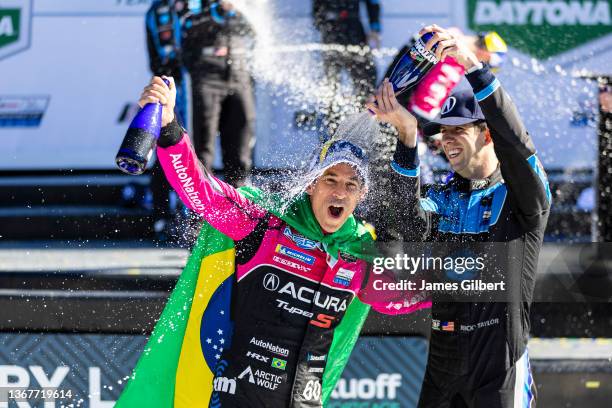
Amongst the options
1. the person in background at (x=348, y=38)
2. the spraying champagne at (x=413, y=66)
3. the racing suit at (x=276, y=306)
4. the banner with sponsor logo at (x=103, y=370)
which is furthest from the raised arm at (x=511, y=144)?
the person in background at (x=348, y=38)

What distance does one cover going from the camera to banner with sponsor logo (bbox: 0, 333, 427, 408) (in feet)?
12.9

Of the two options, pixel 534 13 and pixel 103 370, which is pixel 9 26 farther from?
pixel 534 13

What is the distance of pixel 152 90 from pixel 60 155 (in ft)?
9.72

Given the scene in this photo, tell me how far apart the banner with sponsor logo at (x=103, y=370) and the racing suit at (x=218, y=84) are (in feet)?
4.42

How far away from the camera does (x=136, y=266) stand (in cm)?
438

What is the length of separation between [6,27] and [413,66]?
10.7ft

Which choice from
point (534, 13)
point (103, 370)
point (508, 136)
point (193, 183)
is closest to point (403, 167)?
point (508, 136)

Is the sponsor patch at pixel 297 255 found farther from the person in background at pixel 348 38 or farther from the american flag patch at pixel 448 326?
the person in background at pixel 348 38

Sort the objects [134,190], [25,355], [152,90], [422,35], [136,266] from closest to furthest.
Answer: [152,90] → [422,35] → [25,355] → [136,266] → [134,190]

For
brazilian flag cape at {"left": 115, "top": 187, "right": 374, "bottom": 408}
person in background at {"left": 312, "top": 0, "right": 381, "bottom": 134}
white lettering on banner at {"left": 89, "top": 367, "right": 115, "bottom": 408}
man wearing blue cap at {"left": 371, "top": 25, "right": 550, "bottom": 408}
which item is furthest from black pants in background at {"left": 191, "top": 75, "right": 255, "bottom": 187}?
man wearing blue cap at {"left": 371, "top": 25, "right": 550, "bottom": 408}

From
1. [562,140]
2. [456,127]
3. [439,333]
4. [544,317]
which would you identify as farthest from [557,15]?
[439,333]

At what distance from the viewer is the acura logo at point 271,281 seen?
2949 mm

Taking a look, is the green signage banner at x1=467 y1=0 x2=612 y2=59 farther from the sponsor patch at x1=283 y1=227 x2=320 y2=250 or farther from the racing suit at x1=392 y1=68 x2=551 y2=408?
the sponsor patch at x1=283 y1=227 x2=320 y2=250

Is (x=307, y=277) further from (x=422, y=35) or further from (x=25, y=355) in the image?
(x=25, y=355)
